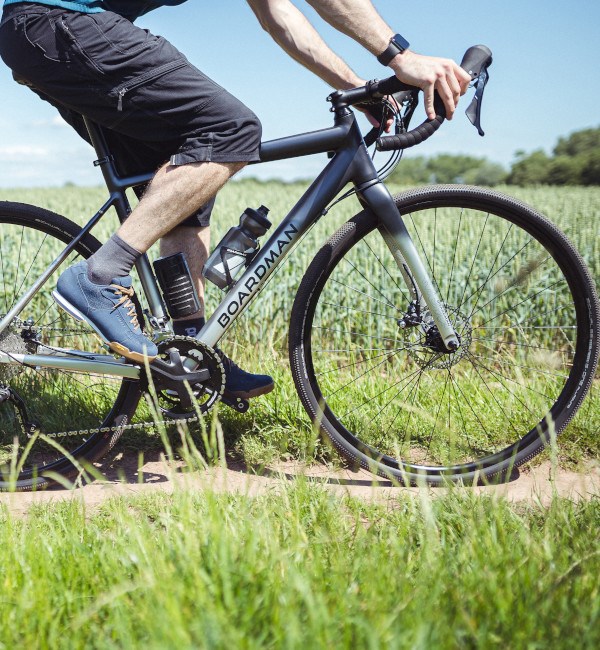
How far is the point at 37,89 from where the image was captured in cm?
271

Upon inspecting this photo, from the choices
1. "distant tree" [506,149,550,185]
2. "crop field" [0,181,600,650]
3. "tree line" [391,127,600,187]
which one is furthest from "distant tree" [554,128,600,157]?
"crop field" [0,181,600,650]

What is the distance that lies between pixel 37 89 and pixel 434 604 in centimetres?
235

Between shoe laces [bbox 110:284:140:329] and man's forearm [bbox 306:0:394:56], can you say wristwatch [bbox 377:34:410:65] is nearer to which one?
man's forearm [bbox 306:0:394:56]

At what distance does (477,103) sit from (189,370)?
60.4 inches

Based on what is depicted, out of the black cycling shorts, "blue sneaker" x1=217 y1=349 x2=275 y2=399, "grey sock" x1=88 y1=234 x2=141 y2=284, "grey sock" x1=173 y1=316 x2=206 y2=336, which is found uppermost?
the black cycling shorts

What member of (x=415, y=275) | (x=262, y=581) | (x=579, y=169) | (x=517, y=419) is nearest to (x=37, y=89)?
(x=415, y=275)

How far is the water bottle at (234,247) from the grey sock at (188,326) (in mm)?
327

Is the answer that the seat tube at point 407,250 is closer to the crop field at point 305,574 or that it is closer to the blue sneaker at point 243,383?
the crop field at point 305,574

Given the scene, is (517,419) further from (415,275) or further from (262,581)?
(262,581)

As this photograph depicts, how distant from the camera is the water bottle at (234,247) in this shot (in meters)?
2.78

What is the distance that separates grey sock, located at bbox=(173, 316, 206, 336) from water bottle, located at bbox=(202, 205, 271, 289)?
327mm

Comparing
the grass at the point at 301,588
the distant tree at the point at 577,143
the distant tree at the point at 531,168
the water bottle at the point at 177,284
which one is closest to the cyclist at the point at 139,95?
the water bottle at the point at 177,284

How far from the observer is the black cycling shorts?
2459mm

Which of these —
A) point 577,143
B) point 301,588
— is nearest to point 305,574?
point 301,588
